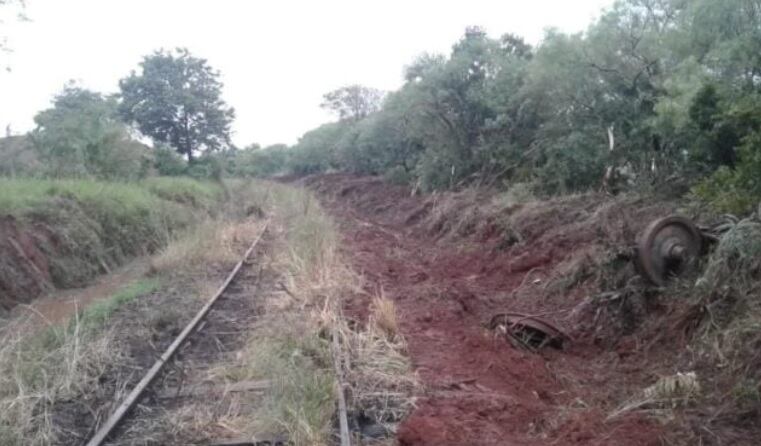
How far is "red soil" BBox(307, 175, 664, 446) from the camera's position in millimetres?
4875

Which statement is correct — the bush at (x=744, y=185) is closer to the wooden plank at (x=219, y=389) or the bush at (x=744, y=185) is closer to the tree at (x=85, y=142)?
the wooden plank at (x=219, y=389)

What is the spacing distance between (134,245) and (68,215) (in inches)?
108

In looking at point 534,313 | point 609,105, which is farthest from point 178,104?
point 534,313

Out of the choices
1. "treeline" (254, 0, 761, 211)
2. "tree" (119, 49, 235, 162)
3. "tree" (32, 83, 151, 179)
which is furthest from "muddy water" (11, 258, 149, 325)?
"tree" (119, 49, 235, 162)

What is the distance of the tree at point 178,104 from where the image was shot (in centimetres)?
3722

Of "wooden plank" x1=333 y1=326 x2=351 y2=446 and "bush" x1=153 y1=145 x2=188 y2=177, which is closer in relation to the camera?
"wooden plank" x1=333 y1=326 x2=351 y2=446

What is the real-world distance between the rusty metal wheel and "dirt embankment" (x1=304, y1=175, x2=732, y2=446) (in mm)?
237

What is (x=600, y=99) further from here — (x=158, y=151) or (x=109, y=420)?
(x=158, y=151)

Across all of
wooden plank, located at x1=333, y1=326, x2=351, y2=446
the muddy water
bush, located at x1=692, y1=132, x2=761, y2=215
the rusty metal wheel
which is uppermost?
bush, located at x1=692, y1=132, x2=761, y2=215

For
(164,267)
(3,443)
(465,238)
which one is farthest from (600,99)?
(3,443)

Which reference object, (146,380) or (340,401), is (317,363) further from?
(146,380)

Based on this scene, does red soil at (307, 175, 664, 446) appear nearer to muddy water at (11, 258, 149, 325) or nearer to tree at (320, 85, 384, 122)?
muddy water at (11, 258, 149, 325)

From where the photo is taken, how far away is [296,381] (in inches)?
210

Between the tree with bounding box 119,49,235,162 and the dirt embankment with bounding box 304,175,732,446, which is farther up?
the tree with bounding box 119,49,235,162
